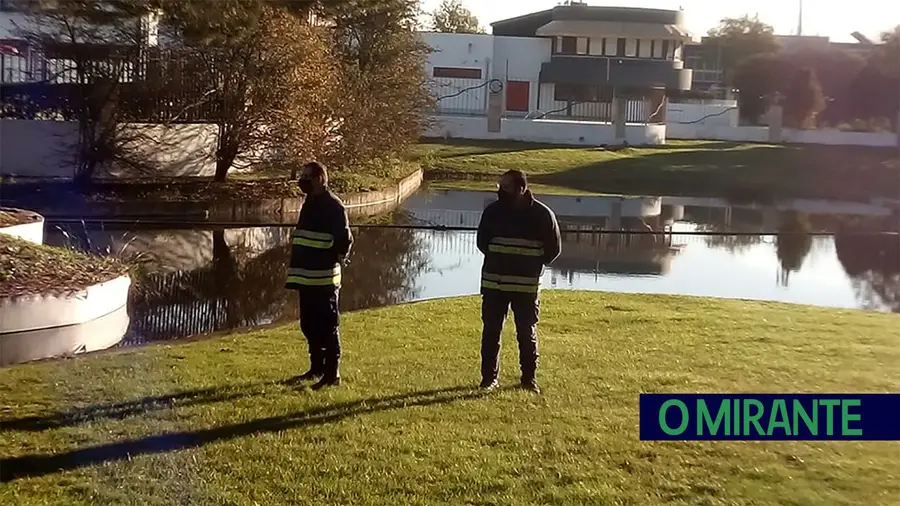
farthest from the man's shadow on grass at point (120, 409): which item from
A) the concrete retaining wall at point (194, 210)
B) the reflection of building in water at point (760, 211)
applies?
the reflection of building in water at point (760, 211)

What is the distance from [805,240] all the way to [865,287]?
14.9 feet

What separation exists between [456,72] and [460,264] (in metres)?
27.1

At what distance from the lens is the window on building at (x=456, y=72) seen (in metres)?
40.5

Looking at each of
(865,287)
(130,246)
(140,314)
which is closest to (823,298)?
(865,287)

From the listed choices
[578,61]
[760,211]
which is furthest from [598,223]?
[578,61]

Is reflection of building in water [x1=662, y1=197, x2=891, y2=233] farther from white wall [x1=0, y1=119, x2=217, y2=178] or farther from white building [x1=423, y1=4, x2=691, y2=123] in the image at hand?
white building [x1=423, y1=4, x2=691, y2=123]

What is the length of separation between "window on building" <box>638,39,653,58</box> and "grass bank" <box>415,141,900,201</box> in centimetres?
803

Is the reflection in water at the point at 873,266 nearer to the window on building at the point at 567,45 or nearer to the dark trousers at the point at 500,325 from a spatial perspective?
the dark trousers at the point at 500,325

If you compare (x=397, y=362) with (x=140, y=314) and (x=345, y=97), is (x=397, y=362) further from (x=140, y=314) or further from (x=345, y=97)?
(x=345, y=97)

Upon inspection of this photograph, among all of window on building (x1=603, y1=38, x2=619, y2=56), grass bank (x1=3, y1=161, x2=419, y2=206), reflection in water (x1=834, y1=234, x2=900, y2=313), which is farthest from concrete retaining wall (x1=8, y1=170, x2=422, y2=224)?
window on building (x1=603, y1=38, x2=619, y2=56)

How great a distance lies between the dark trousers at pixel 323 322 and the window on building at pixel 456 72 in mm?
33689

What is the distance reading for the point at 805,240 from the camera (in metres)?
18.1

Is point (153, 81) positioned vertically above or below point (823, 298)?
above

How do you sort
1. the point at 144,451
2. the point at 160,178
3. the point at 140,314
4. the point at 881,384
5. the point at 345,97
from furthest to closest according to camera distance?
the point at 345,97
the point at 160,178
the point at 140,314
the point at 881,384
the point at 144,451
